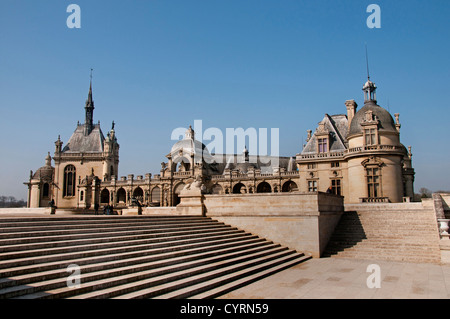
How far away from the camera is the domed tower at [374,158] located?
32781 millimetres

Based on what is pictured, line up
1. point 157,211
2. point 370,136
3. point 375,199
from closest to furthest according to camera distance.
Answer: point 157,211 → point 375,199 → point 370,136

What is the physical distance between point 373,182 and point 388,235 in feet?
41.5

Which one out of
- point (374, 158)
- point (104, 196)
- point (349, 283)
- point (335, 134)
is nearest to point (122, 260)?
point (349, 283)

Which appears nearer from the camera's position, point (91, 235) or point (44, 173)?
point (91, 235)

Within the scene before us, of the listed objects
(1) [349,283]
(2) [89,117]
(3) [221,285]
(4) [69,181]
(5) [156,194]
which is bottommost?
(1) [349,283]

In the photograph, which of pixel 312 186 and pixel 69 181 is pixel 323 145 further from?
pixel 69 181

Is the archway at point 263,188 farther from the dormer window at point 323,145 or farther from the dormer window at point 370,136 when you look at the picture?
the dormer window at point 370,136

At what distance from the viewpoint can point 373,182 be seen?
109 feet

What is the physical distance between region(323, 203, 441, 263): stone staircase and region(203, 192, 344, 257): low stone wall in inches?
46.1

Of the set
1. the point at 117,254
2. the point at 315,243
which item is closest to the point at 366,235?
the point at 315,243

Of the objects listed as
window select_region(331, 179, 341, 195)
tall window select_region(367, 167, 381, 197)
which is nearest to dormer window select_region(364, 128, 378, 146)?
tall window select_region(367, 167, 381, 197)

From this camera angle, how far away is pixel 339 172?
36781 millimetres

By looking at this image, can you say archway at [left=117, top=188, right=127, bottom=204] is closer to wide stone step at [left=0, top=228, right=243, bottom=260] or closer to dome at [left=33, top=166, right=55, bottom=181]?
dome at [left=33, top=166, right=55, bottom=181]

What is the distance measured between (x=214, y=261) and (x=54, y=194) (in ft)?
227
